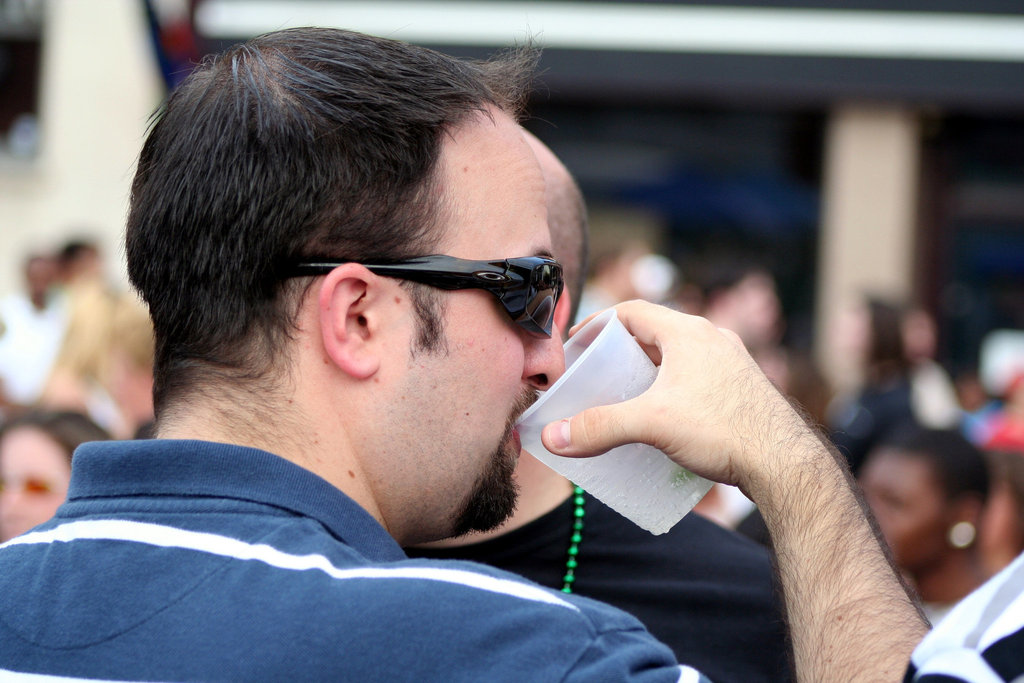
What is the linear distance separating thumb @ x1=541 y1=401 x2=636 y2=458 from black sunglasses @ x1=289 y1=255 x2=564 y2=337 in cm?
15

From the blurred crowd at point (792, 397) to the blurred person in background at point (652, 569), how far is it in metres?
0.30

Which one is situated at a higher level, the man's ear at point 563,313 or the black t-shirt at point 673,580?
the man's ear at point 563,313

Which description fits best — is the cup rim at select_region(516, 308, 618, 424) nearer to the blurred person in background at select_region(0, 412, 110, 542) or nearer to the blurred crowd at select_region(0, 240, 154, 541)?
the blurred crowd at select_region(0, 240, 154, 541)

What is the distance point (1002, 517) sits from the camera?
382 centimetres

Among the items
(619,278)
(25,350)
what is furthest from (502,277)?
(619,278)

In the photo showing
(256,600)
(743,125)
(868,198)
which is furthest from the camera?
(743,125)

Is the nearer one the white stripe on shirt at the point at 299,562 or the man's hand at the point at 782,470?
the white stripe on shirt at the point at 299,562

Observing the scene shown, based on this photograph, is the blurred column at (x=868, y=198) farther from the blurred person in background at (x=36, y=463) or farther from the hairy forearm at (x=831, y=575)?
the hairy forearm at (x=831, y=575)

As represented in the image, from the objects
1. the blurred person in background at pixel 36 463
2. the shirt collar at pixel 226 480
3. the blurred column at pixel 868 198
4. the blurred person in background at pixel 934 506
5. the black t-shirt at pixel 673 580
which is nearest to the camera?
the shirt collar at pixel 226 480

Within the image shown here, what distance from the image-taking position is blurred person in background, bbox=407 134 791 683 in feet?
5.79

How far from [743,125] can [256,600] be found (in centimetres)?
861

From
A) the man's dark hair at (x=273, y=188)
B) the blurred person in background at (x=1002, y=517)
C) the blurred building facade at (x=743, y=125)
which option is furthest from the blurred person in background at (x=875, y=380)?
the man's dark hair at (x=273, y=188)

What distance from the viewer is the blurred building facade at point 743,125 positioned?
855 cm

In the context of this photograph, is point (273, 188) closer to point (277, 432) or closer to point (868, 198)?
point (277, 432)
